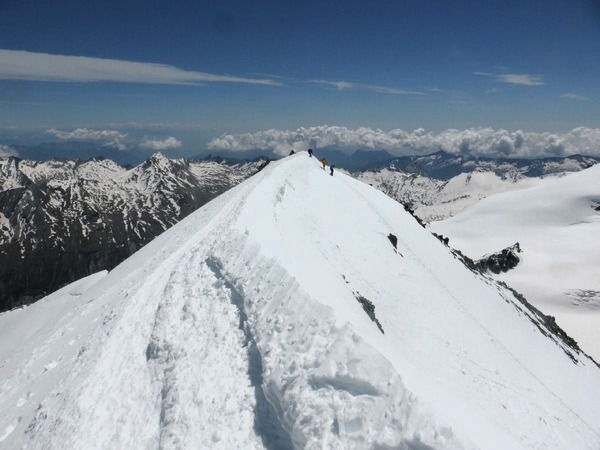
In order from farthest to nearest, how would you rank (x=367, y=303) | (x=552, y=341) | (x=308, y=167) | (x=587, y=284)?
(x=587, y=284) → (x=308, y=167) → (x=552, y=341) → (x=367, y=303)

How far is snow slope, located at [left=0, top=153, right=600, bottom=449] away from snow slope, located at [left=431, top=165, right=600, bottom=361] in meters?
55.3

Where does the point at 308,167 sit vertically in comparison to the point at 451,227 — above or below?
above

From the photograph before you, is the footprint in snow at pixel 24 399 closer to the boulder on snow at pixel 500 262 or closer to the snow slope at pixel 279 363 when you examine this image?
the snow slope at pixel 279 363

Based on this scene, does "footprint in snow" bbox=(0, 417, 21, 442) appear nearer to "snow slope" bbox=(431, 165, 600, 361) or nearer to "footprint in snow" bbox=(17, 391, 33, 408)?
"footprint in snow" bbox=(17, 391, 33, 408)

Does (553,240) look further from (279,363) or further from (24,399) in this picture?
(24,399)

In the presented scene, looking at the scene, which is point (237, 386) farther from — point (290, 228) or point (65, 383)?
point (290, 228)

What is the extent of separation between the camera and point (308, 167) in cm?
5116

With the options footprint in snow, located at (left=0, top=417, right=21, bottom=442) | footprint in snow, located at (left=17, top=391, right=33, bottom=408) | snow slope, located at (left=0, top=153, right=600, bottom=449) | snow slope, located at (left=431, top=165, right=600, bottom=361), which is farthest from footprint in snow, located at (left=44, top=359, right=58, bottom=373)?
snow slope, located at (left=431, top=165, right=600, bottom=361)

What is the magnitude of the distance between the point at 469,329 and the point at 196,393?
78.7 ft

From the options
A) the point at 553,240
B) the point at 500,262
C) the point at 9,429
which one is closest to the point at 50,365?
the point at 9,429

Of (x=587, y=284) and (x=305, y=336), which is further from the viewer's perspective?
(x=587, y=284)

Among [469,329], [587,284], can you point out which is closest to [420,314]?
[469,329]

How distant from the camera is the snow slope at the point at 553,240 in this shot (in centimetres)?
8538

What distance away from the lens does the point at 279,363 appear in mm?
11336
